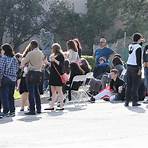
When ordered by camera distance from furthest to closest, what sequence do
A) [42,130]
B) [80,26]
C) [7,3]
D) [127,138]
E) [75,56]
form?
[80,26]
[7,3]
[75,56]
[42,130]
[127,138]

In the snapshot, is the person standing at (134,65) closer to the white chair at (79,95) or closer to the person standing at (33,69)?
the white chair at (79,95)

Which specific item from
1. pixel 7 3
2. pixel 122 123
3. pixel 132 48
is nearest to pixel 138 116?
pixel 122 123

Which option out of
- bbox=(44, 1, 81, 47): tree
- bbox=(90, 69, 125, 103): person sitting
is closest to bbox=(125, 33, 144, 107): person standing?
bbox=(90, 69, 125, 103): person sitting

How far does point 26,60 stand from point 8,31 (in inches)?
1328

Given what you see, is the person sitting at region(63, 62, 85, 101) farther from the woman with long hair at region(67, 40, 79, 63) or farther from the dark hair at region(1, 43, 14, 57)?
the dark hair at region(1, 43, 14, 57)

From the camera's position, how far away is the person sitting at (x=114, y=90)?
687 inches

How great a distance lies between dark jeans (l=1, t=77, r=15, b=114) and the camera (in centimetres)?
1425

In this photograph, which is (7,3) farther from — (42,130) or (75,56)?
(42,130)

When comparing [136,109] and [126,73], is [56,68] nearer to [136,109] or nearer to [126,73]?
[126,73]

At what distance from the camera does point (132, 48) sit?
15.3 metres

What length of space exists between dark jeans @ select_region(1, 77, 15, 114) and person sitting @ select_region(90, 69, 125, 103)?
12.4 ft

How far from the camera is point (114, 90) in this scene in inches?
699

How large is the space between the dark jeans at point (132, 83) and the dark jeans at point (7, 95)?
319cm

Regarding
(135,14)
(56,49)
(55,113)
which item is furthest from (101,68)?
(135,14)
